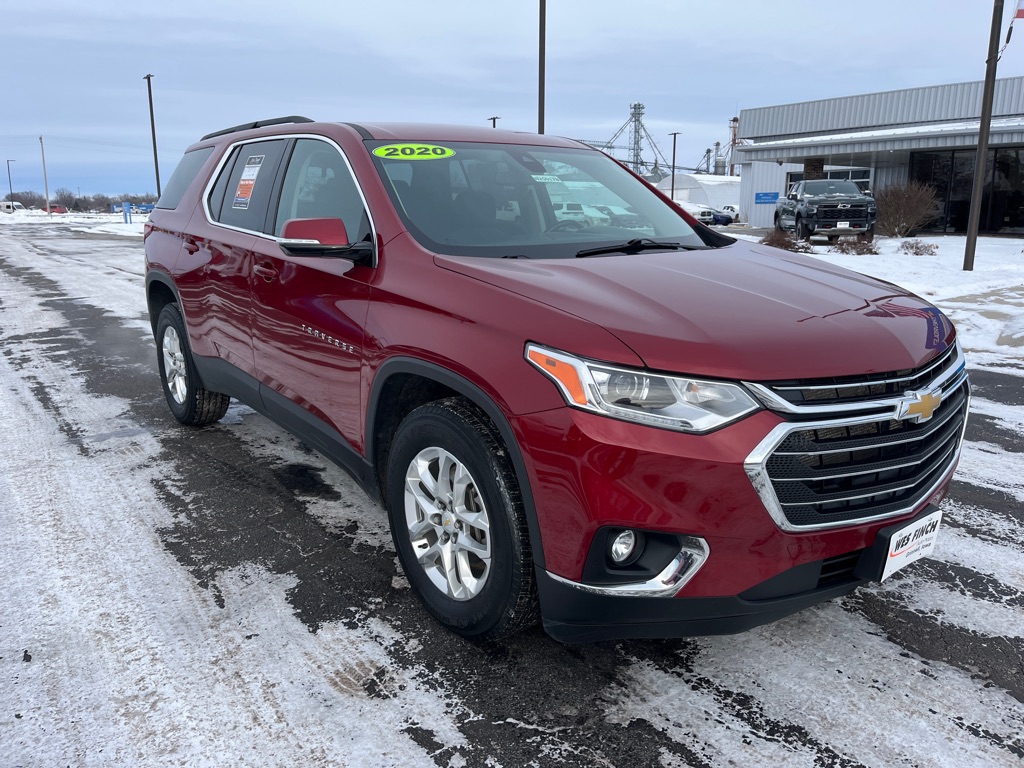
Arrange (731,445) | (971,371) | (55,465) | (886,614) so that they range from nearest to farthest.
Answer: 1. (731,445)
2. (886,614)
3. (55,465)
4. (971,371)

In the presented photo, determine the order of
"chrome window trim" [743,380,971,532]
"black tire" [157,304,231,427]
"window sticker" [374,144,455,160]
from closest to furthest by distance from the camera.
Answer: "chrome window trim" [743,380,971,532]
"window sticker" [374,144,455,160]
"black tire" [157,304,231,427]

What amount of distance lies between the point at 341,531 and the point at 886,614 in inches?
90.0

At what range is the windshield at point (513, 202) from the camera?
3.14 meters

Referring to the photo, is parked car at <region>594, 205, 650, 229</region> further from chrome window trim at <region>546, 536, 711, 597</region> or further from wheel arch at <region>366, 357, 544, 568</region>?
chrome window trim at <region>546, 536, 711, 597</region>

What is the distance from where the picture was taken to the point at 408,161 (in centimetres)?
343

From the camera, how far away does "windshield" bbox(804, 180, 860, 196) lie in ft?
67.6

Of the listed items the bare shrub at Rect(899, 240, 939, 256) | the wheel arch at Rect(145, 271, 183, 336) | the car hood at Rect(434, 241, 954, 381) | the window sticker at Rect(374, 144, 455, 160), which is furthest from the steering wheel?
the bare shrub at Rect(899, 240, 939, 256)

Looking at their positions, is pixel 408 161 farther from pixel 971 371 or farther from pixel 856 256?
pixel 856 256

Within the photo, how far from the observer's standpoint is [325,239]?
3.09m

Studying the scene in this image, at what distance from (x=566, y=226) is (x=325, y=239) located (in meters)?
1.02

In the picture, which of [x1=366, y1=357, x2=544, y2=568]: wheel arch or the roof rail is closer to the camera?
[x1=366, y1=357, x2=544, y2=568]: wheel arch

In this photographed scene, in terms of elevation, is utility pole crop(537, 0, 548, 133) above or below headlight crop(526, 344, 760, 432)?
above

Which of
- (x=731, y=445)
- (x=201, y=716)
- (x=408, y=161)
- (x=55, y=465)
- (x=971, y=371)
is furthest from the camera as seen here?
(x=971, y=371)

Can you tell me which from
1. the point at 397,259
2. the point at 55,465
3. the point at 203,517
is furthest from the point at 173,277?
the point at 397,259
